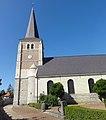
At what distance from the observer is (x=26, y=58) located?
31531 mm

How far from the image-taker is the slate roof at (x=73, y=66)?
26562 mm

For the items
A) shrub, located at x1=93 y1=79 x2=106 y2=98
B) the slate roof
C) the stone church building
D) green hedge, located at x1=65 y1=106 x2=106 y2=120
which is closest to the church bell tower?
the stone church building

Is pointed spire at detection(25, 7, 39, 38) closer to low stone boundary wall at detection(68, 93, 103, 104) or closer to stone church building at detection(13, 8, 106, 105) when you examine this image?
stone church building at detection(13, 8, 106, 105)

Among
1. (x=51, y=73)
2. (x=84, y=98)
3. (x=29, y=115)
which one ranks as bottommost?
(x=29, y=115)

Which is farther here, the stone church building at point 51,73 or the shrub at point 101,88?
the stone church building at point 51,73

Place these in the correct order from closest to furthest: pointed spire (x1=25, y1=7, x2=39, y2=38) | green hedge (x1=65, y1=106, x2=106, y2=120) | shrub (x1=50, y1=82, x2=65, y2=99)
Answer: green hedge (x1=65, y1=106, x2=106, y2=120) → shrub (x1=50, y1=82, x2=65, y2=99) → pointed spire (x1=25, y1=7, x2=39, y2=38)

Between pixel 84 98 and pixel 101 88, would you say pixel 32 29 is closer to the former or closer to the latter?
pixel 84 98

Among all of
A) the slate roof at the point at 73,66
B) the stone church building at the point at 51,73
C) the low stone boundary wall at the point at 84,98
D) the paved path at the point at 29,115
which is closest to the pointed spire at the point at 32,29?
the stone church building at the point at 51,73

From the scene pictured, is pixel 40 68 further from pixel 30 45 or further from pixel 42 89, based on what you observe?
pixel 30 45

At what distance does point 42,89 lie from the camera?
25.8 meters

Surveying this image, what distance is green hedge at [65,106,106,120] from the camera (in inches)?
268

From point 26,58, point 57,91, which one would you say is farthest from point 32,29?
point 57,91

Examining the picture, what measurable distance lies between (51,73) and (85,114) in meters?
19.3

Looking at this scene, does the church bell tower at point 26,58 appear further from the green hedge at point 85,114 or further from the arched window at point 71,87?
the green hedge at point 85,114
